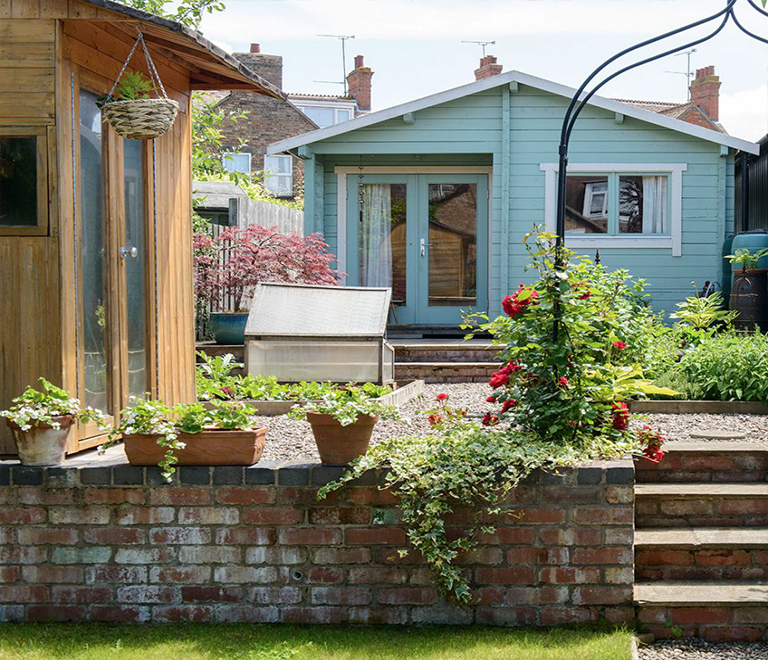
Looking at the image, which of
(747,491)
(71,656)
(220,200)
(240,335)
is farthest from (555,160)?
(71,656)

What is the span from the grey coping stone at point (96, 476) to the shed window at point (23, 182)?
124 cm

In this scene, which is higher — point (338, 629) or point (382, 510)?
point (382, 510)

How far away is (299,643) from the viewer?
4055mm

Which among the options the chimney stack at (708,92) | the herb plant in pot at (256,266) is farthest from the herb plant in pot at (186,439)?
the chimney stack at (708,92)

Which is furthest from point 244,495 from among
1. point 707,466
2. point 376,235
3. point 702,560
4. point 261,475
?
point 376,235

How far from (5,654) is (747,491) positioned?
11.8 ft

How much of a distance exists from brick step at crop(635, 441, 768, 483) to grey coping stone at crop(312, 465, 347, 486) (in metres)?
1.73

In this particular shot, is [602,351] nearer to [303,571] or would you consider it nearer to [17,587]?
[303,571]

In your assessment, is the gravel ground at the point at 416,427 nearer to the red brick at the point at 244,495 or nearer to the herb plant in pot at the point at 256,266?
the red brick at the point at 244,495

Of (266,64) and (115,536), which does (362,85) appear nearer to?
(266,64)

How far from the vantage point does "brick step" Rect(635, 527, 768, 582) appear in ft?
14.9

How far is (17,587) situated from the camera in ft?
14.6

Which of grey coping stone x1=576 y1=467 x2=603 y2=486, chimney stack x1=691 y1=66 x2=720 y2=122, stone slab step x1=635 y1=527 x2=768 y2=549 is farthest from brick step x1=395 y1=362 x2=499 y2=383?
chimney stack x1=691 y1=66 x2=720 y2=122

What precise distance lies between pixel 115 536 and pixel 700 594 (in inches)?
106
